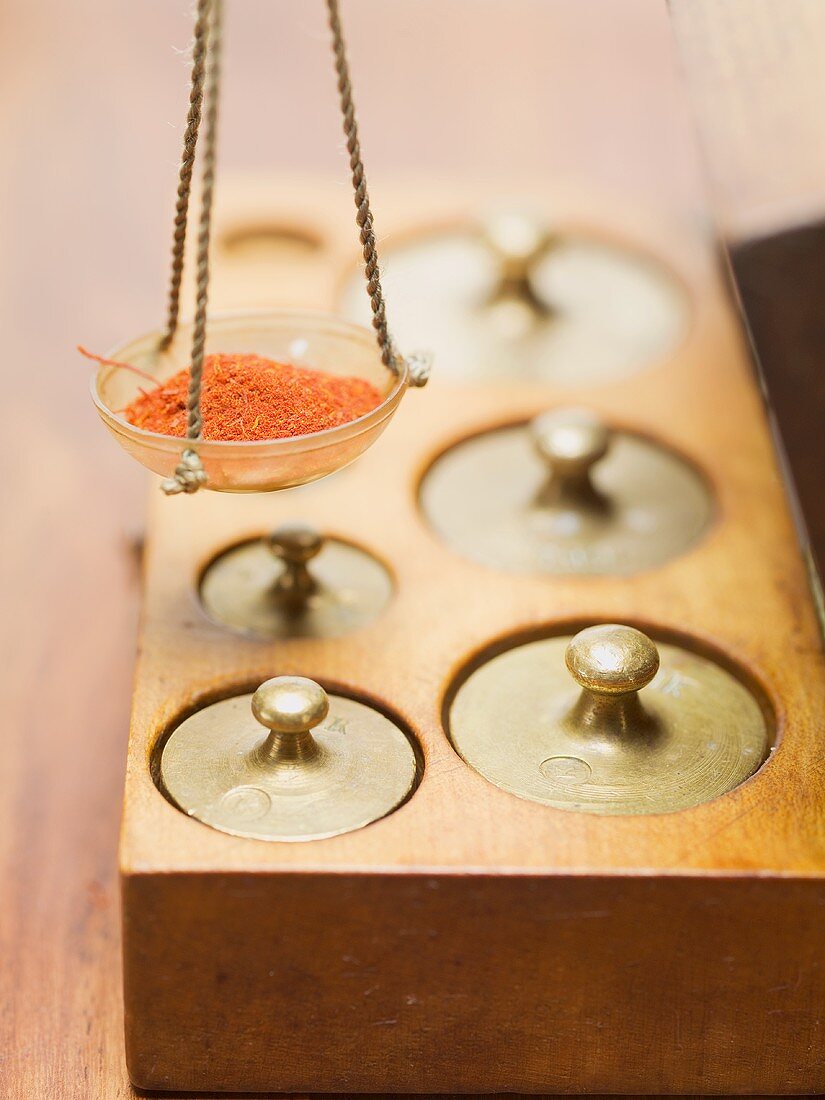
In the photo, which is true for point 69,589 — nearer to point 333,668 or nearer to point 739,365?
point 333,668

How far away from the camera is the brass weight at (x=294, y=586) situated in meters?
1.27

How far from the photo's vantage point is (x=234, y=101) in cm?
243

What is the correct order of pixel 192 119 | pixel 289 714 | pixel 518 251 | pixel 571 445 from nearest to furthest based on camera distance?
pixel 192 119 < pixel 289 714 < pixel 571 445 < pixel 518 251

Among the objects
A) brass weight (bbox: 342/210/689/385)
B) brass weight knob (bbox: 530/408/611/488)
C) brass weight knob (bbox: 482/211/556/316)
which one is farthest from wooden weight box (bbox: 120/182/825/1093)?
brass weight knob (bbox: 482/211/556/316)

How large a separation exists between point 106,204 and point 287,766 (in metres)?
1.34

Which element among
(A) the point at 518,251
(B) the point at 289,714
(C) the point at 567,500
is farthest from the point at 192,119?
(A) the point at 518,251

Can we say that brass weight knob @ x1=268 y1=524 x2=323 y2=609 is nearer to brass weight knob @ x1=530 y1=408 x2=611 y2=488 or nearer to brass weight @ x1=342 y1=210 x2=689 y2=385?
brass weight knob @ x1=530 y1=408 x2=611 y2=488

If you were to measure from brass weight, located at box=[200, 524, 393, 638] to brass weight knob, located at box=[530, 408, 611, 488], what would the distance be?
202mm

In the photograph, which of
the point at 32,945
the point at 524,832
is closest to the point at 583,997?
the point at 524,832

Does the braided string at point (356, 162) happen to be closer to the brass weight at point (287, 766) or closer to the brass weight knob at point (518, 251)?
the brass weight at point (287, 766)

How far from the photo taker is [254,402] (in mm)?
1044

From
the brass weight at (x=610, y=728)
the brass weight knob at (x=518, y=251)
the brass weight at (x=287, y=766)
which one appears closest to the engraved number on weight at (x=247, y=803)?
the brass weight at (x=287, y=766)

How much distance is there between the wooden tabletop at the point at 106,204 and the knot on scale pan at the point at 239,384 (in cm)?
41

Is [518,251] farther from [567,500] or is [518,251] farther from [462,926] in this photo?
[462,926]
